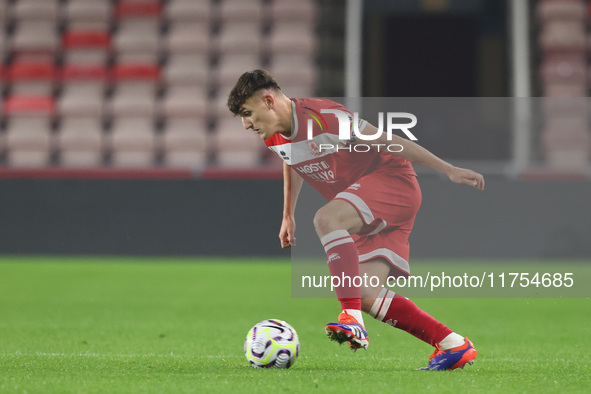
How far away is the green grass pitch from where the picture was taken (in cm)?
362

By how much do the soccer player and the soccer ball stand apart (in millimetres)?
351

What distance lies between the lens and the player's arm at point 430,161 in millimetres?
4000

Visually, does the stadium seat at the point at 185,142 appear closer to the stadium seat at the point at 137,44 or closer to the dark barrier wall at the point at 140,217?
the stadium seat at the point at 137,44

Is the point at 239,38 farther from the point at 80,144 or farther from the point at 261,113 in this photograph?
the point at 261,113

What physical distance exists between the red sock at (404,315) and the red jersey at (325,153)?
60 centimetres

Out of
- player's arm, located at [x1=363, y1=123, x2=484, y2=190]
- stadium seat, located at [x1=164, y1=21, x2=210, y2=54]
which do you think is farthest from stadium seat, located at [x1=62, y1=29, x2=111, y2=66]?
player's arm, located at [x1=363, y1=123, x2=484, y2=190]

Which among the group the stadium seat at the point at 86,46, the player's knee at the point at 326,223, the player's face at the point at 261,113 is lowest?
the player's knee at the point at 326,223

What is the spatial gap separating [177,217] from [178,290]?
2.06m

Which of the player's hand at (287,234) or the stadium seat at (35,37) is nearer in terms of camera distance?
the player's hand at (287,234)

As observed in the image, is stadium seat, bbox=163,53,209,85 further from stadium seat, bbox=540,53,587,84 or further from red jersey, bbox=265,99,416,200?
red jersey, bbox=265,99,416,200

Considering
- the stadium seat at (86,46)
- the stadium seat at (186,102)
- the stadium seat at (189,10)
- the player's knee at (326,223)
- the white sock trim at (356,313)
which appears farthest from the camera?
the stadium seat at (189,10)

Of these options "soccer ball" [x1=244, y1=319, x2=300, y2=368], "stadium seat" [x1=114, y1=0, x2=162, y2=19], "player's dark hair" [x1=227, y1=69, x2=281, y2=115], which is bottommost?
"soccer ball" [x1=244, y1=319, x2=300, y2=368]

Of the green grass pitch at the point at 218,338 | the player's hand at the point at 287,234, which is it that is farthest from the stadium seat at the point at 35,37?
the player's hand at the point at 287,234

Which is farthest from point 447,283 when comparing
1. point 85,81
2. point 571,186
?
point 85,81
